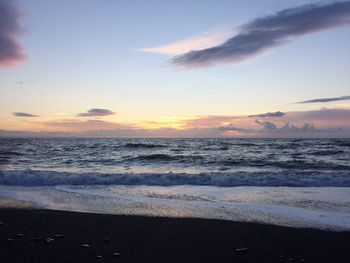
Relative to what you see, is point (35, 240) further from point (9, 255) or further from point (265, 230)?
point (265, 230)

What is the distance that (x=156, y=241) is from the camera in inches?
250

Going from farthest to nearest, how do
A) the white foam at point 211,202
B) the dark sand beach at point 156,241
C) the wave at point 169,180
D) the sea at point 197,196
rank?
the wave at point 169,180 < the sea at point 197,196 < the white foam at point 211,202 < the dark sand beach at point 156,241

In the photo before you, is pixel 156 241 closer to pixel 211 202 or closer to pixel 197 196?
pixel 211 202

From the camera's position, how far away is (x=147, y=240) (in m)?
→ 6.38

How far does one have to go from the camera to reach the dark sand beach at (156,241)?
18.0ft

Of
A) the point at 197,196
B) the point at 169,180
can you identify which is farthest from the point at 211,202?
the point at 169,180

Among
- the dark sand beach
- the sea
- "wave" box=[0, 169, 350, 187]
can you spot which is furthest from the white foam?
"wave" box=[0, 169, 350, 187]

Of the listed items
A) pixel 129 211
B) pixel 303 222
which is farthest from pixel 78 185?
pixel 303 222

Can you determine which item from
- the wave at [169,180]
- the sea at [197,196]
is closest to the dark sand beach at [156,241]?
the sea at [197,196]

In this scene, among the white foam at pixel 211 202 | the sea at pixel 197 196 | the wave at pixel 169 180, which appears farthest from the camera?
the wave at pixel 169 180

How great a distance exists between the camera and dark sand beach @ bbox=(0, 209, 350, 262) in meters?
5.49

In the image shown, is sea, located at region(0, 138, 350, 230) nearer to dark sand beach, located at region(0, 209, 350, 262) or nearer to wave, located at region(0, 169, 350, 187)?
wave, located at region(0, 169, 350, 187)

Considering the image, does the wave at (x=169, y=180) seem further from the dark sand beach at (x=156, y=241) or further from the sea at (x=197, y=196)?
the dark sand beach at (x=156, y=241)

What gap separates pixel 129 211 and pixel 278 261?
14.2ft
